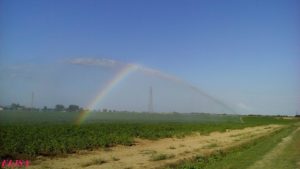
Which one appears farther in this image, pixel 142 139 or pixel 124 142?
pixel 142 139

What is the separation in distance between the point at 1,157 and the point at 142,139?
71.1ft

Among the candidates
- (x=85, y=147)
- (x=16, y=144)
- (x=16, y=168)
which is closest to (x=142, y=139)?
(x=85, y=147)

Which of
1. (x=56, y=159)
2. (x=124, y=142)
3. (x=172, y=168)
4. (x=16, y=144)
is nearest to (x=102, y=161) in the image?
(x=56, y=159)

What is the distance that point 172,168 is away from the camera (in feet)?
68.7

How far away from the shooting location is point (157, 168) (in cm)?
2127

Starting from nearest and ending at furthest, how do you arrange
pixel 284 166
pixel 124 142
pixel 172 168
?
pixel 284 166 → pixel 172 168 → pixel 124 142

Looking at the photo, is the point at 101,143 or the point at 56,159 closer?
the point at 56,159

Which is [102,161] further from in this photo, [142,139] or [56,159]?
[142,139]

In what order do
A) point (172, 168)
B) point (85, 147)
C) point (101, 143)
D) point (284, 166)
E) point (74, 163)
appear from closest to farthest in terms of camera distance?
point (284, 166), point (172, 168), point (74, 163), point (85, 147), point (101, 143)

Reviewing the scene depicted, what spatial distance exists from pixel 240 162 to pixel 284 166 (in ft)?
8.12

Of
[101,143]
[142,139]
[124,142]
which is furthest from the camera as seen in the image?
[142,139]

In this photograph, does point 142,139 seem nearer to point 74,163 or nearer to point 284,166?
point 74,163

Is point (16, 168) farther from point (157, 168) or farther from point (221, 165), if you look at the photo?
point (221, 165)

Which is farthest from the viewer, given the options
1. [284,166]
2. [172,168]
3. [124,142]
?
[124,142]
